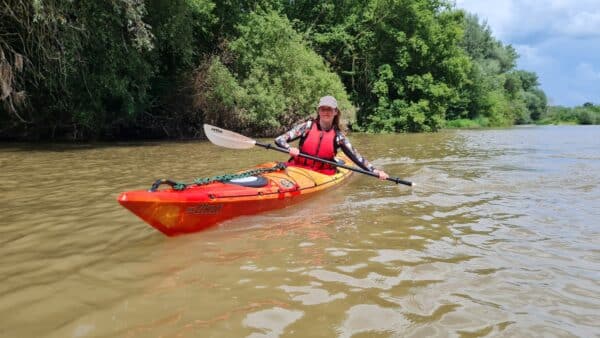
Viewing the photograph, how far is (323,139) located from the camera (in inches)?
223

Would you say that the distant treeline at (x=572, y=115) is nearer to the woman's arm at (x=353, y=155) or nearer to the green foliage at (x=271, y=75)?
the green foliage at (x=271, y=75)

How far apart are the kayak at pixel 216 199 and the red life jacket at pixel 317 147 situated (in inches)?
16.7

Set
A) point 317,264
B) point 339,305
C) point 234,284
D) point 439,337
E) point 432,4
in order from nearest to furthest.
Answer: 1. point 439,337
2. point 339,305
3. point 234,284
4. point 317,264
5. point 432,4

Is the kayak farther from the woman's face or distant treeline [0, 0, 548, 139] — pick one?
distant treeline [0, 0, 548, 139]

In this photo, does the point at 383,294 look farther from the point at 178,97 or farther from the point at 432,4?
the point at 432,4

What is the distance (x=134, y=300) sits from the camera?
2.42 m

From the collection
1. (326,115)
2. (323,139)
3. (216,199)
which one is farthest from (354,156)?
(216,199)

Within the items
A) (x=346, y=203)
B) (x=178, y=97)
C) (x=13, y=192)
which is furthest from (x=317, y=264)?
(x=178, y=97)

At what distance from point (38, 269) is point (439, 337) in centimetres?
241

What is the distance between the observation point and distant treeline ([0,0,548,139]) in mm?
10219

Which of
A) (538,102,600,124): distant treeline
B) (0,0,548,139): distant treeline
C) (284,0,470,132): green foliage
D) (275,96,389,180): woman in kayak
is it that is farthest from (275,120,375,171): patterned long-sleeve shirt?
(538,102,600,124): distant treeline

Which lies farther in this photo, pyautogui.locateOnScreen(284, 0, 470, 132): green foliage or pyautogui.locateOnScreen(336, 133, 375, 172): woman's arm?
pyautogui.locateOnScreen(284, 0, 470, 132): green foliage

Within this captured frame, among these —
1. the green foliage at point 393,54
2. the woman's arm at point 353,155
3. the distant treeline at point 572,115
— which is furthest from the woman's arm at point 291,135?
the distant treeline at point 572,115

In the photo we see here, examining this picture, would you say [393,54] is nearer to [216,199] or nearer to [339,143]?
[339,143]
